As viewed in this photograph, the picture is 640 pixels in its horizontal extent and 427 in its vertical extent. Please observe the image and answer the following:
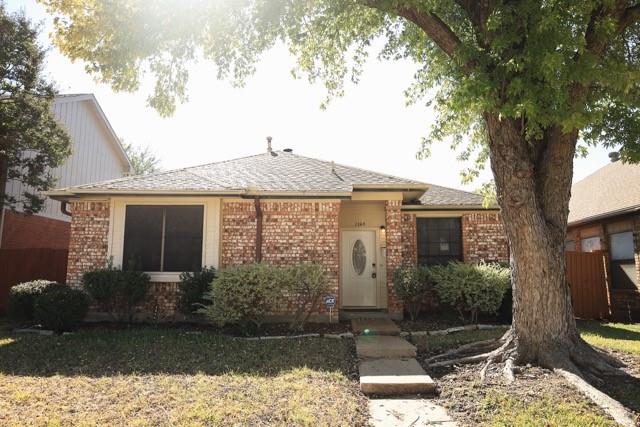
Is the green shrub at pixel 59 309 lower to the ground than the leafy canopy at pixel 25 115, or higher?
lower

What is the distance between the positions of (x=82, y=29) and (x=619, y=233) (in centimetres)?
1415

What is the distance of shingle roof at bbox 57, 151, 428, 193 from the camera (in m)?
9.96

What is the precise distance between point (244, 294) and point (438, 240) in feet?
18.9

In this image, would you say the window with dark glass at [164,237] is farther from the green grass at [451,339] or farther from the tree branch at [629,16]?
the tree branch at [629,16]

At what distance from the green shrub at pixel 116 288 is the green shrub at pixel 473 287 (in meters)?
6.65

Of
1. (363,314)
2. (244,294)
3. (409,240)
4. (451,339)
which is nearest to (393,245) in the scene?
(409,240)

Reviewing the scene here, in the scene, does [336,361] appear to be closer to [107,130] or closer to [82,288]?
[82,288]

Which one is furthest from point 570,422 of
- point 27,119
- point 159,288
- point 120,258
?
point 27,119

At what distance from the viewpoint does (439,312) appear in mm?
11094

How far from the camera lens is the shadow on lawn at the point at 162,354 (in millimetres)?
6223

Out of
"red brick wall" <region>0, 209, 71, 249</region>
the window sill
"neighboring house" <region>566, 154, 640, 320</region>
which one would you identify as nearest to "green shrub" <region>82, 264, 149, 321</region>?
the window sill

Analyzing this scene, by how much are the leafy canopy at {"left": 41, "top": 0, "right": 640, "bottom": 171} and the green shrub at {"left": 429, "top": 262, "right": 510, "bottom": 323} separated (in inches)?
97.3

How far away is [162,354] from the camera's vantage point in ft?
23.0

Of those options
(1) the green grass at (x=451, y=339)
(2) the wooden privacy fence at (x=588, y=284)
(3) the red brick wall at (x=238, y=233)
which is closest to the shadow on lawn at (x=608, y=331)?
(2) the wooden privacy fence at (x=588, y=284)
